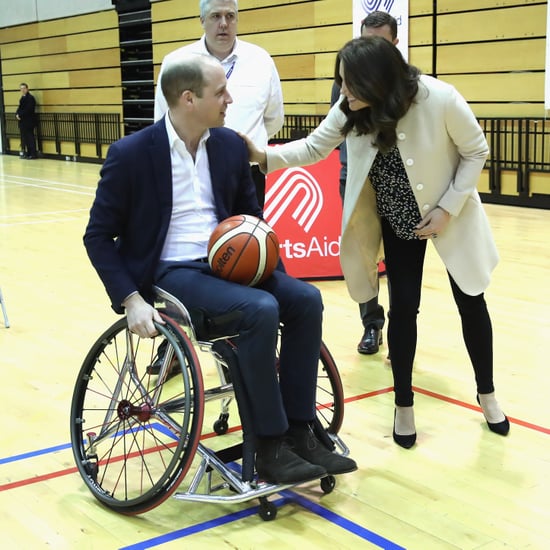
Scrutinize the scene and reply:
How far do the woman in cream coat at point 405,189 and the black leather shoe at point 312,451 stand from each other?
0.49m

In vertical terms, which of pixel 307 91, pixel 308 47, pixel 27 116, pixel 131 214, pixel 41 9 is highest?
pixel 41 9

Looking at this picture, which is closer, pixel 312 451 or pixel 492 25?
pixel 312 451

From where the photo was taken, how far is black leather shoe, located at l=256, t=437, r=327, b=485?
2273mm

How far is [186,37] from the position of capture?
12.6 m

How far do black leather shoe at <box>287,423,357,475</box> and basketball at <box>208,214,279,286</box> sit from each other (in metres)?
0.44

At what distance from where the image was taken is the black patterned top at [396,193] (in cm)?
271

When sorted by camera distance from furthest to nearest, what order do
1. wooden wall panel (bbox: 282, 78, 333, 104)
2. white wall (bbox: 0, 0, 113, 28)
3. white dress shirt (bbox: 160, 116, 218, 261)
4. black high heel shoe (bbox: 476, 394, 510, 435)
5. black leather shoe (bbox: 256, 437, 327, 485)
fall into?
white wall (bbox: 0, 0, 113, 28), wooden wall panel (bbox: 282, 78, 333, 104), black high heel shoe (bbox: 476, 394, 510, 435), white dress shirt (bbox: 160, 116, 218, 261), black leather shoe (bbox: 256, 437, 327, 485)

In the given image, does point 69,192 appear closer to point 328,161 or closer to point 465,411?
point 328,161

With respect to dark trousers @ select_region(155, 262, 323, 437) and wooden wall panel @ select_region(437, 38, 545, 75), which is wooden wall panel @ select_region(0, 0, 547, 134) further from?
dark trousers @ select_region(155, 262, 323, 437)

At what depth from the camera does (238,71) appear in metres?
3.63

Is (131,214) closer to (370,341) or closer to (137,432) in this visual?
(137,432)

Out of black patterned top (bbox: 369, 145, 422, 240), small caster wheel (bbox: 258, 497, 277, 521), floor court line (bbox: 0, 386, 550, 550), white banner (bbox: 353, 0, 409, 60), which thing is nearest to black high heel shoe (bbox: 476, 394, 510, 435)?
floor court line (bbox: 0, 386, 550, 550)

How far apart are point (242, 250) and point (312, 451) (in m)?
0.60

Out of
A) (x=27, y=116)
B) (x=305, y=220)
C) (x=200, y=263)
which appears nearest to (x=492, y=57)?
(x=305, y=220)
